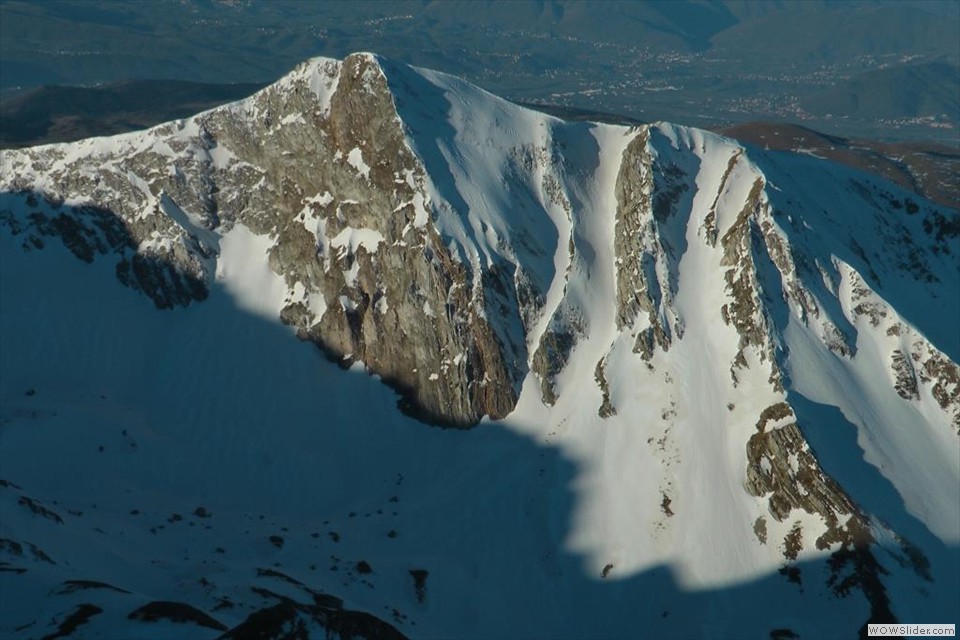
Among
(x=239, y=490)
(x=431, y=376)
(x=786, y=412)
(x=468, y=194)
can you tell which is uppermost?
(x=468, y=194)

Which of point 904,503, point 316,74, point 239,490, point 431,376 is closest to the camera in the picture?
point 904,503

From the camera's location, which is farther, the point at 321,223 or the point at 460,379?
the point at 321,223

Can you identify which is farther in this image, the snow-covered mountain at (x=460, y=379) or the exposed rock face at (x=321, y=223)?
the exposed rock face at (x=321, y=223)

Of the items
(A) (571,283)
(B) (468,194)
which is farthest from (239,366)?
(A) (571,283)

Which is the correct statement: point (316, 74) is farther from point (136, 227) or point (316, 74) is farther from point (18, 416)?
point (18, 416)

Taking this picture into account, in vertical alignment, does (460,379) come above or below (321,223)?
below

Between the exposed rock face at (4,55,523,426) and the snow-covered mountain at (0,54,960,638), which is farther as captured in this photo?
the exposed rock face at (4,55,523,426)

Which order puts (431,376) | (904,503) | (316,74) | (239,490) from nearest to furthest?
(904,503)
(239,490)
(431,376)
(316,74)

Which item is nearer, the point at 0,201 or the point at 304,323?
the point at 304,323
